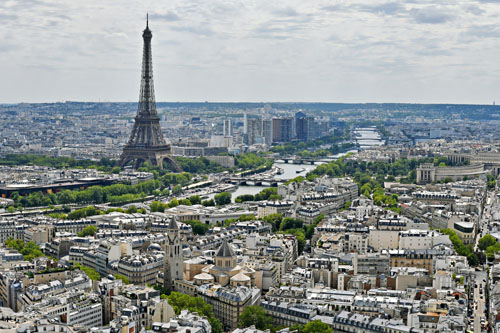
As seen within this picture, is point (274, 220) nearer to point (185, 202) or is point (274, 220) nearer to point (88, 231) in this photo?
point (88, 231)

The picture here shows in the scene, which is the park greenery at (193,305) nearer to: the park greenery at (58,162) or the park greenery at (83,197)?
the park greenery at (83,197)

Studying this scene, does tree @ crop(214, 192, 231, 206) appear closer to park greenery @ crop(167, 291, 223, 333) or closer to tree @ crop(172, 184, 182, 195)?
tree @ crop(172, 184, 182, 195)

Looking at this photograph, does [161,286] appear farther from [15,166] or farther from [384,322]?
[15,166]

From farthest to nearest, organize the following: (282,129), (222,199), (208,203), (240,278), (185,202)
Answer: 1. (282,129)
2. (222,199)
3. (208,203)
4. (185,202)
5. (240,278)

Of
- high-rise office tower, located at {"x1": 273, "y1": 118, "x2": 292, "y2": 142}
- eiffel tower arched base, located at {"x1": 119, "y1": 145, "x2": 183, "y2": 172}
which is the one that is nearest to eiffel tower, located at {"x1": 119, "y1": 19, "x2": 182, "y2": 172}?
eiffel tower arched base, located at {"x1": 119, "y1": 145, "x2": 183, "y2": 172}

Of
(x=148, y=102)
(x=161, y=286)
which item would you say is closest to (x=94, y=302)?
(x=161, y=286)

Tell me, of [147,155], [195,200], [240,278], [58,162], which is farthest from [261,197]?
[58,162]
